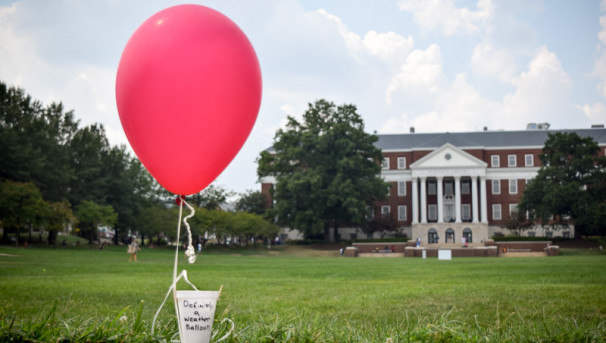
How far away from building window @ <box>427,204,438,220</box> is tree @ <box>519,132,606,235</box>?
1716 centimetres

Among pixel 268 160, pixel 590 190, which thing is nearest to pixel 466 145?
pixel 590 190

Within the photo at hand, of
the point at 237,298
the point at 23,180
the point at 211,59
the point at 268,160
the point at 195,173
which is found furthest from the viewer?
the point at 268,160

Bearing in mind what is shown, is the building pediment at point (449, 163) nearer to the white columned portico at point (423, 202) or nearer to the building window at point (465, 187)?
the white columned portico at point (423, 202)

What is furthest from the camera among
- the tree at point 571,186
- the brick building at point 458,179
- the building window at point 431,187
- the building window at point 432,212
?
the building window at point 431,187

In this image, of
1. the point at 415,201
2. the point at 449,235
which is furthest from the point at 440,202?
the point at 449,235

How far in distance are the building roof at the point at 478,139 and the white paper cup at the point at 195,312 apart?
7760 cm

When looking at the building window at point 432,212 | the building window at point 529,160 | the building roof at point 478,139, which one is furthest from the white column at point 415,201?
the building window at point 529,160

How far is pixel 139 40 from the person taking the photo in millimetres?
4363

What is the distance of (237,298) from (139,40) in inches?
278

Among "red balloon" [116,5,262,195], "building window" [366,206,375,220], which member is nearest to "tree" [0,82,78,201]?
"building window" [366,206,375,220]

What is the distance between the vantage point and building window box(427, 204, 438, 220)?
256 feet

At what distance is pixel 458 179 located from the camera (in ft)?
243

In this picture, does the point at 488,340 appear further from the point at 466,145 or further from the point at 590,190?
the point at 466,145

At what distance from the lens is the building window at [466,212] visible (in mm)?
77750
